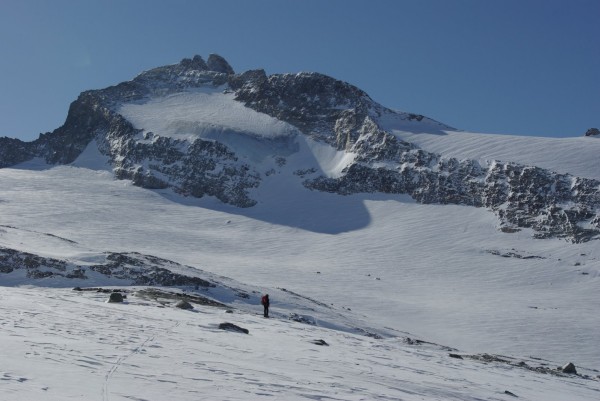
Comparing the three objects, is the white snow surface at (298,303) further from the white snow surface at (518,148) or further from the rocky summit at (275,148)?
the white snow surface at (518,148)

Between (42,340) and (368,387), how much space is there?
753 centimetres

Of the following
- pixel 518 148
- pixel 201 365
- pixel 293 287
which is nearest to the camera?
pixel 201 365

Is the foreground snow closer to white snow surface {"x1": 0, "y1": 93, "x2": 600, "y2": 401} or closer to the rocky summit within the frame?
white snow surface {"x1": 0, "y1": 93, "x2": 600, "y2": 401}

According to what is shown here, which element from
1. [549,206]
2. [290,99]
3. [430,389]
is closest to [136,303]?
[430,389]

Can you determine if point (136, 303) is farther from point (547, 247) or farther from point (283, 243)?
point (547, 247)

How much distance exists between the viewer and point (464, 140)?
12556 cm

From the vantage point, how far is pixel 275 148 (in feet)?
474

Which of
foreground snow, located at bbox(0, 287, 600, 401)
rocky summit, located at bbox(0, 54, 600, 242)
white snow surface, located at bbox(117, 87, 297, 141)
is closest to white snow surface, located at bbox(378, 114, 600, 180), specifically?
rocky summit, located at bbox(0, 54, 600, 242)

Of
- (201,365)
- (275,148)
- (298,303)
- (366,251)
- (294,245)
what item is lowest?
(298,303)

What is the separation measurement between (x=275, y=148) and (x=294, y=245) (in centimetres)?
5127

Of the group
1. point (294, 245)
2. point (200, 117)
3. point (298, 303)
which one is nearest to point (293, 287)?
point (298, 303)

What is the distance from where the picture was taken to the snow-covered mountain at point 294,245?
16531mm

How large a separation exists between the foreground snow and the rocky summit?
258ft

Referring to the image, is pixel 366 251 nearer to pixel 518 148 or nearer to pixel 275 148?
pixel 518 148
